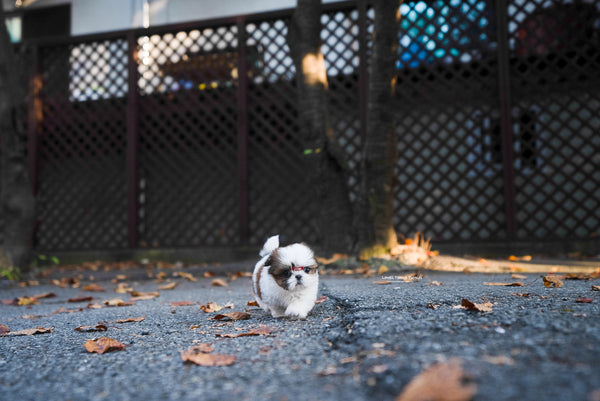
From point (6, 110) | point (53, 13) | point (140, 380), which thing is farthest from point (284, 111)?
point (53, 13)

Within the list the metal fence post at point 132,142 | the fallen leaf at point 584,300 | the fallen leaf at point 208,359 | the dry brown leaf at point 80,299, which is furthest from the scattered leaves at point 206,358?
the metal fence post at point 132,142

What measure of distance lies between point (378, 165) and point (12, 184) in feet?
12.7

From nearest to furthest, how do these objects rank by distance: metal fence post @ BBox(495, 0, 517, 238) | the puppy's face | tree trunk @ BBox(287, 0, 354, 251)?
the puppy's face
tree trunk @ BBox(287, 0, 354, 251)
metal fence post @ BBox(495, 0, 517, 238)

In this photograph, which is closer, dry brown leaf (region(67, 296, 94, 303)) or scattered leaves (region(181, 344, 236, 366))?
scattered leaves (region(181, 344, 236, 366))

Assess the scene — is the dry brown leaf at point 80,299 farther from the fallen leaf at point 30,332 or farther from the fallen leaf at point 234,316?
the fallen leaf at point 234,316

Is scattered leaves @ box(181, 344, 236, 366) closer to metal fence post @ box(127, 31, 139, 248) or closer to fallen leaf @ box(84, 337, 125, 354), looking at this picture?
fallen leaf @ box(84, 337, 125, 354)

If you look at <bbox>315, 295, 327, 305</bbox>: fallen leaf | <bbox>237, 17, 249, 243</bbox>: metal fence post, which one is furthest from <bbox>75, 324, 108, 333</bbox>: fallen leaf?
<bbox>237, 17, 249, 243</bbox>: metal fence post

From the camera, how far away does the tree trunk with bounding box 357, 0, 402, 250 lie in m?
4.03

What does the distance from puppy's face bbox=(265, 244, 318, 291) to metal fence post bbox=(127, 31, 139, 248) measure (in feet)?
15.8

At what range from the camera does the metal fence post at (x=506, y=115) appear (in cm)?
535

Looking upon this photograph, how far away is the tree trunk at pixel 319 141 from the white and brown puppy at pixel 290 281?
8.13 feet

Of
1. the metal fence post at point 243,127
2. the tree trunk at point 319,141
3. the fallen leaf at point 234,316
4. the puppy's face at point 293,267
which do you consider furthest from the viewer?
the metal fence post at point 243,127

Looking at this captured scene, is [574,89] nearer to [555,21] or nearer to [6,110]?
[555,21]

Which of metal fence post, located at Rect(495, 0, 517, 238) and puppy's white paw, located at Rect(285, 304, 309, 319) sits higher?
metal fence post, located at Rect(495, 0, 517, 238)
